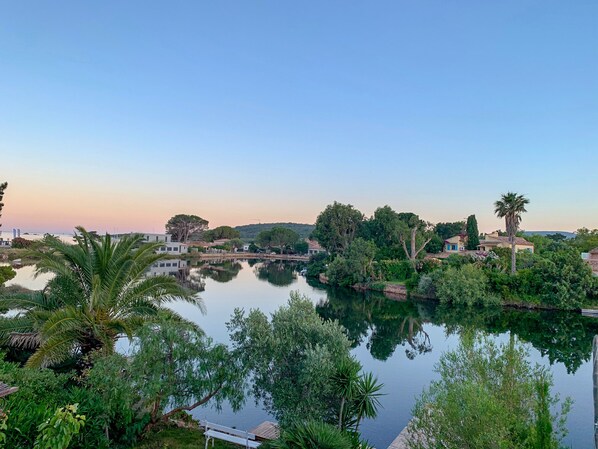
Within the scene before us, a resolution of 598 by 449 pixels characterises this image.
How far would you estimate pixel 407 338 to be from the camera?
23203 mm

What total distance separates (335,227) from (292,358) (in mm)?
55550

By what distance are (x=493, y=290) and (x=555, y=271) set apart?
17.7 feet

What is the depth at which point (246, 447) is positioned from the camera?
855 cm

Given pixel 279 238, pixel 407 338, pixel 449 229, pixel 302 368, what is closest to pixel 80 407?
pixel 302 368

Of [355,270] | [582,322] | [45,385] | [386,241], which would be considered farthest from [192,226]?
[45,385]

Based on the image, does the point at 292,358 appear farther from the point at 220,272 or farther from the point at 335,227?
the point at 335,227

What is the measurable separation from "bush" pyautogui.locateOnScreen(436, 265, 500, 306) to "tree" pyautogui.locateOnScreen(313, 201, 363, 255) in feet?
94.9

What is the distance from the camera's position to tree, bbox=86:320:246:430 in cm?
778

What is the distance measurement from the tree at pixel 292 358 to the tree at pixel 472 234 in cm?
6714

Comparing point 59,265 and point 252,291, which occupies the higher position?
point 59,265

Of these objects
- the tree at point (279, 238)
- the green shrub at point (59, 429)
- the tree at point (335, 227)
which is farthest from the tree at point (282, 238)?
the green shrub at point (59, 429)

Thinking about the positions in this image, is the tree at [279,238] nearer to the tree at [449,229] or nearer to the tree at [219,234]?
the tree at [219,234]

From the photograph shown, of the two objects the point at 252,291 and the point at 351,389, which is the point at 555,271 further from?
the point at 351,389

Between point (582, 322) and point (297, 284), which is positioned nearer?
point (582, 322)
